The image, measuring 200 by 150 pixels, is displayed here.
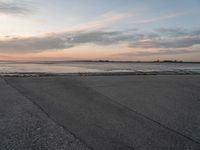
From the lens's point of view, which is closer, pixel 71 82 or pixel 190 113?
pixel 190 113

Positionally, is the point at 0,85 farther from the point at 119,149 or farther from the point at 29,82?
the point at 119,149

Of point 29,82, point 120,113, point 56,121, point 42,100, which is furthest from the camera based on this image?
point 29,82

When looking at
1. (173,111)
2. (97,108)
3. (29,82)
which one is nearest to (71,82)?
(29,82)

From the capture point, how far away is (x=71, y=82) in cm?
1792

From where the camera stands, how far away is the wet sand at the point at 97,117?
7895 millimetres

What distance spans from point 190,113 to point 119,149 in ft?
15.7

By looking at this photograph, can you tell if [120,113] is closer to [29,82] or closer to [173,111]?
[173,111]

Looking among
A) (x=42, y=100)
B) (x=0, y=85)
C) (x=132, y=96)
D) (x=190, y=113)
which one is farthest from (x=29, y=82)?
(x=190, y=113)

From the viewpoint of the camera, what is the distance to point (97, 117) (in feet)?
33.6

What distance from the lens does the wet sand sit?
7895 millimetres

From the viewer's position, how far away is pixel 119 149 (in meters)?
7.51

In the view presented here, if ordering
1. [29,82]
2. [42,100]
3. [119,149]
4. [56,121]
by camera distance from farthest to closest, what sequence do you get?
1. [29,82]
2. [42,100]
3. [56,121]
4. [119,149]

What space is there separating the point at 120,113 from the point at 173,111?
2139mm

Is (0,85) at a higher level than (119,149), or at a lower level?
higher
